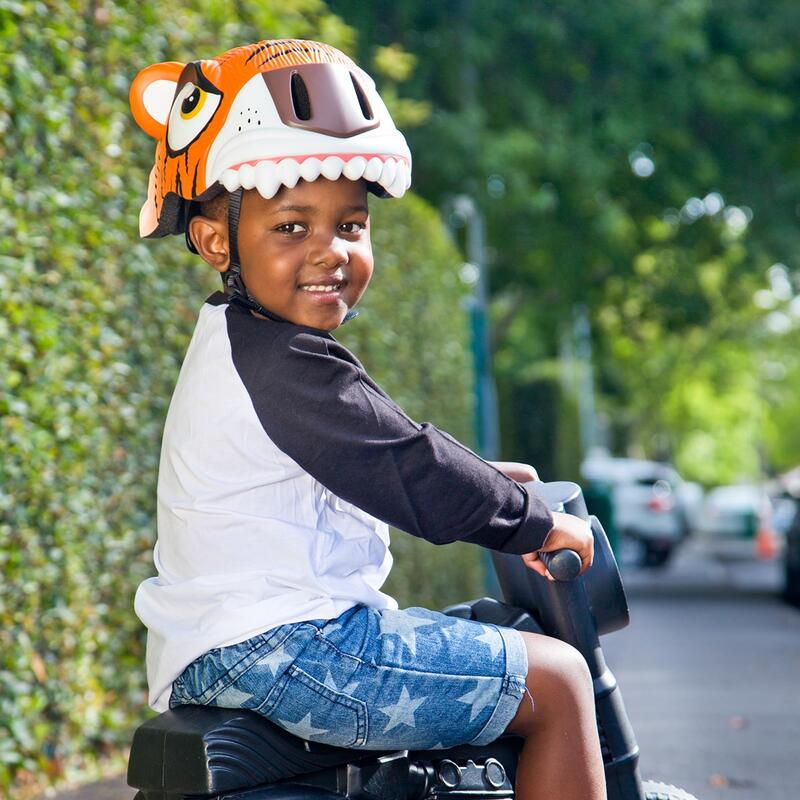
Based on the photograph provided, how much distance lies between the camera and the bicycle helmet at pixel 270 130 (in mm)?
2449

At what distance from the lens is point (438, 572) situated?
10.4 m

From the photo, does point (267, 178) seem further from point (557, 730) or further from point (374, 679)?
point (557, 730)

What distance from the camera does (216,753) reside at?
2.27 meters

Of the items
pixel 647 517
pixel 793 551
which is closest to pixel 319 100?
pixel 793 551

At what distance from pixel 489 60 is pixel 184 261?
1068 centimetres

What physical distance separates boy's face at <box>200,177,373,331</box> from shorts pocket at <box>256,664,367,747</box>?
0.62 metres

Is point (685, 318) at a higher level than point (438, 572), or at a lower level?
higher

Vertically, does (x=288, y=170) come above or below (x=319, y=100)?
below

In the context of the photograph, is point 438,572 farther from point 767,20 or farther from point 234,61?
point 767,20

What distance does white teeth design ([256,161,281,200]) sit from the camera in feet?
8.01

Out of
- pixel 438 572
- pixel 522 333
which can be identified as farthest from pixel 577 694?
pixel 522 333

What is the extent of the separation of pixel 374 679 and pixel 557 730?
0.36 metres

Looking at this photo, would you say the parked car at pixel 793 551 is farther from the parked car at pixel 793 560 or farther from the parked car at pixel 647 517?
the parked car at pixel 647 517

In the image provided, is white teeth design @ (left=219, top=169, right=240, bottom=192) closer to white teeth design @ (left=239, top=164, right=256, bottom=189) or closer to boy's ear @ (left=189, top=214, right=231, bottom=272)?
white teeth design @ (left=239, top=164, right=256, bottom=189)
